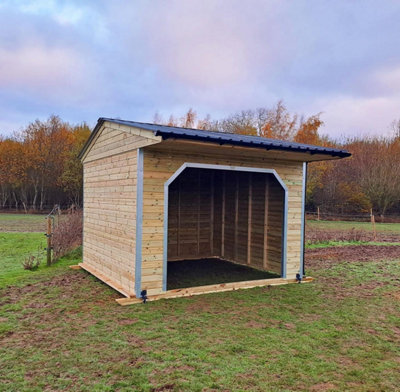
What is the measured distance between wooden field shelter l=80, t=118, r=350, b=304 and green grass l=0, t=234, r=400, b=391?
0.62 meters

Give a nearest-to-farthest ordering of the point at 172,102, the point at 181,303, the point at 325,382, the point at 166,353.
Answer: the point at 325,382 < the point at 166,353 < the point at 181,303 < the point at 172,102

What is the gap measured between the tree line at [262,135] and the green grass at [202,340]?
21213mm

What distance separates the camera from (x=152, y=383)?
288cm

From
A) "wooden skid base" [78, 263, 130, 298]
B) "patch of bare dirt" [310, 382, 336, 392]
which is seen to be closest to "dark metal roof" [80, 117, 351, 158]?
"wooden skid base" [78, 263, 130, 298]

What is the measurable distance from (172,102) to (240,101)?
25.0ft

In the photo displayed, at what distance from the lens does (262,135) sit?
27188mm

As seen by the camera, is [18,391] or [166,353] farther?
[166,353]

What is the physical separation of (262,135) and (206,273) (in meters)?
21.3

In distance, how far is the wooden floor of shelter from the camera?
260 inches

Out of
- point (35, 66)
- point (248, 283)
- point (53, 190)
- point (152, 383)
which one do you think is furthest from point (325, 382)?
point (53, 190)

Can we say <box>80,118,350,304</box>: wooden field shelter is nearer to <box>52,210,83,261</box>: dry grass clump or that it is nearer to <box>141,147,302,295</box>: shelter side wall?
<box>141,147,302,295</box>: shelter side wall

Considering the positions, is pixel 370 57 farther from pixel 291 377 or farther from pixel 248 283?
pixel 291 377

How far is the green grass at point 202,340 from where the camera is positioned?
2957 mm

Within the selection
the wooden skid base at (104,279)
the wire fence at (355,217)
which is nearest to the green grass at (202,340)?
the wooden skid base at (104,279)
